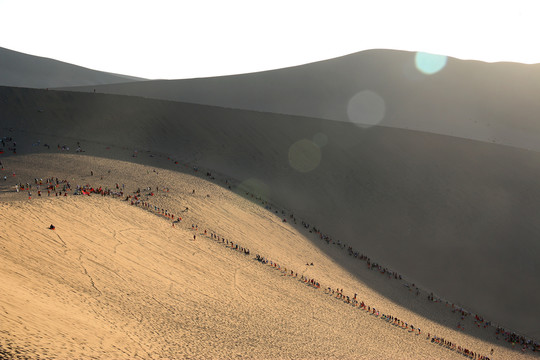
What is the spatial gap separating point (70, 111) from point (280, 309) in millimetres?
32657

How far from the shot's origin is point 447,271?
23.5 meters

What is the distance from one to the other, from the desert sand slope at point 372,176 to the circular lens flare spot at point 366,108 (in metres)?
3.34

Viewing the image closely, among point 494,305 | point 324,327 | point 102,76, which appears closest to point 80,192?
point 324,327

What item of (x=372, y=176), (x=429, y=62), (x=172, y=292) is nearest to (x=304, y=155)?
(x=372, y=176)

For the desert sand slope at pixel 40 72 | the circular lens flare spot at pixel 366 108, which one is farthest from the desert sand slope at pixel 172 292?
the desert sand slope at pixel 40 72

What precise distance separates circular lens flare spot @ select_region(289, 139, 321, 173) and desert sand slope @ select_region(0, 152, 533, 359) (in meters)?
10.7

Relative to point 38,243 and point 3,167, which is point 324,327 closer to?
point 38,243

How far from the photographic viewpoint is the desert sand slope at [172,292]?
975cm

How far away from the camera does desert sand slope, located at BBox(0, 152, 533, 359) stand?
32.0 ft

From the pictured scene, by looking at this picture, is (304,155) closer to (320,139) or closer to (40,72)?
(320,139)

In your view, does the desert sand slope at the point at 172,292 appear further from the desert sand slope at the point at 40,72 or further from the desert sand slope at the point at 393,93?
the desert sand slope at the point at 40,72

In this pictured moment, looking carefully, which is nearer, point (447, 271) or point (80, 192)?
point (80, 192)

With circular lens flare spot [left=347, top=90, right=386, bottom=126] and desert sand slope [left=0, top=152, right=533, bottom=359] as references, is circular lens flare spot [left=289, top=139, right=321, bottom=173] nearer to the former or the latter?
circular lens flare spot [left=347, top=90, right=386, bottom=126]

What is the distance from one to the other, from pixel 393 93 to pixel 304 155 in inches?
820
